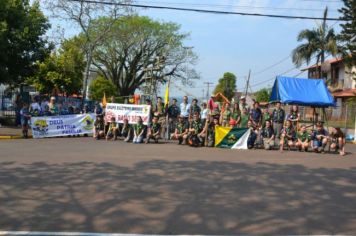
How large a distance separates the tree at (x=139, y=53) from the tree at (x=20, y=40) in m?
27.0

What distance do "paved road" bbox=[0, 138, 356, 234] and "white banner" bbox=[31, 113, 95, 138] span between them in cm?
570

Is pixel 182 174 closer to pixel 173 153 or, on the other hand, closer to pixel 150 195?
pixel 150 195

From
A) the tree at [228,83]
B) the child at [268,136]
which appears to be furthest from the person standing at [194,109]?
the tree at [228,83]

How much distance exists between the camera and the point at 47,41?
87.3ft

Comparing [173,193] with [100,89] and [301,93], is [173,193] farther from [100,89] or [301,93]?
[100,89]

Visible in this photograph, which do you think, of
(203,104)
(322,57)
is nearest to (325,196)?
(203,104)

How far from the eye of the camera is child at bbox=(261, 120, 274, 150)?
58.0 feet

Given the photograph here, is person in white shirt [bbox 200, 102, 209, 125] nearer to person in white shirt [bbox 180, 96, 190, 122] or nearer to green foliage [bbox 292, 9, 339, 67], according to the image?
person in white shirt [bbox 180, 96, 190, 122]

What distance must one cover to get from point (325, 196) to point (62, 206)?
4.67 meters

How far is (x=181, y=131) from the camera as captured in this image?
18.5 meters

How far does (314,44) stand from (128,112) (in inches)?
1275

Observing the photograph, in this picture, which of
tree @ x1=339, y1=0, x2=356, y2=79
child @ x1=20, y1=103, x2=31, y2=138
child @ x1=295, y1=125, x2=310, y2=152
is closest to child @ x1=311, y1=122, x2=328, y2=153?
child @ x1=295, y1=125, x2=310, y2=152

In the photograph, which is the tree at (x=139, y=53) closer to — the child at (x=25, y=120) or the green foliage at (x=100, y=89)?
the green foliage at (x=100, y=89)

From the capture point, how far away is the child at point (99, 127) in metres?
19.8
